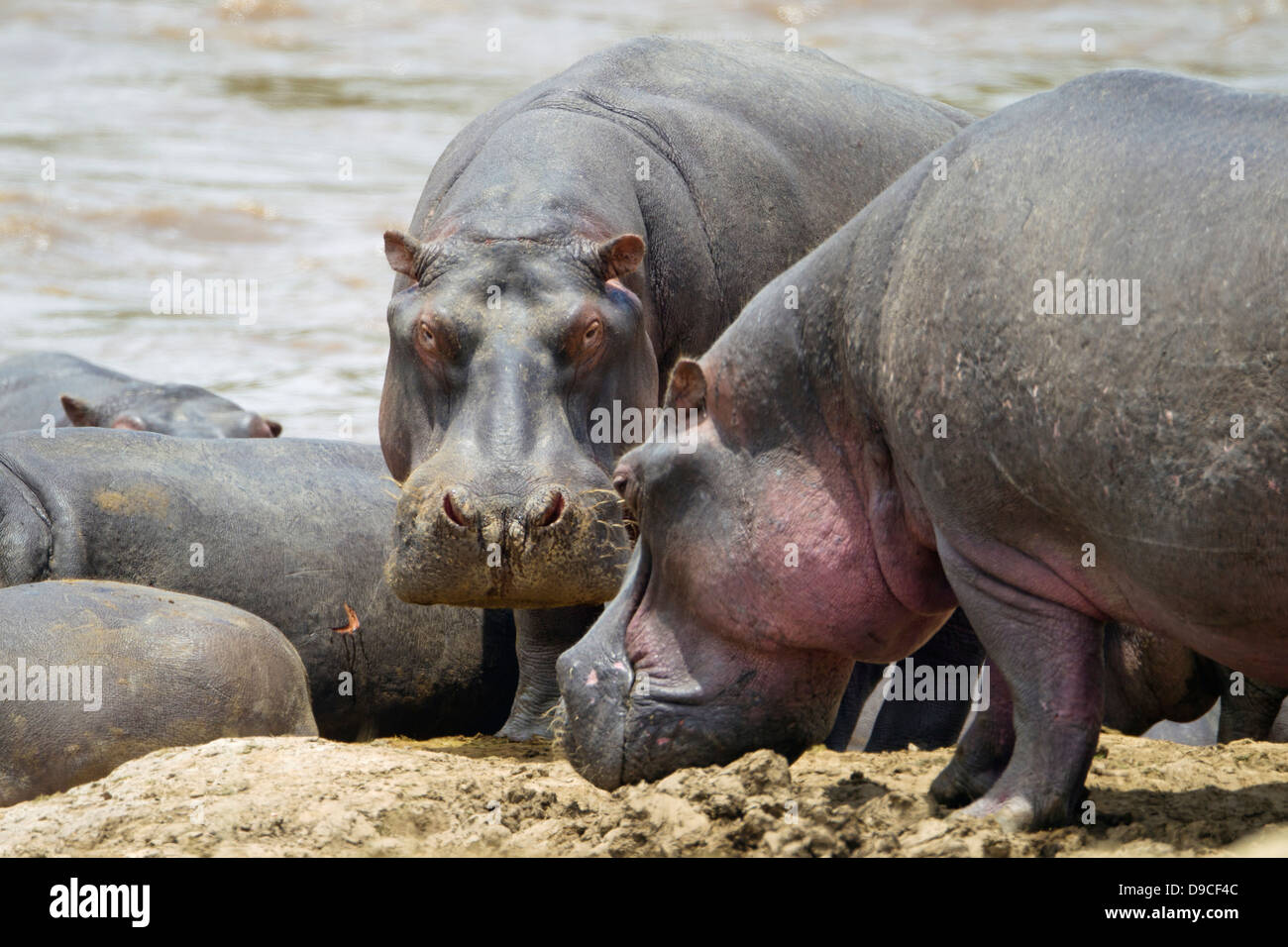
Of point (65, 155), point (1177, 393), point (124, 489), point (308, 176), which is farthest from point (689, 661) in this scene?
point (65, 155)

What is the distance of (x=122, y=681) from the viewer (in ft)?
16.1

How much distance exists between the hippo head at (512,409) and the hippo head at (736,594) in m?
1.25

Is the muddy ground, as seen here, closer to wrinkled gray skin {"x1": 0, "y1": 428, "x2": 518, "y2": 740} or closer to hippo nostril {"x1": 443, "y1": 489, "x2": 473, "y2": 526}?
hippo nostril {"x1": 443, "y1": 489, "x2": 473, "y2": 526}

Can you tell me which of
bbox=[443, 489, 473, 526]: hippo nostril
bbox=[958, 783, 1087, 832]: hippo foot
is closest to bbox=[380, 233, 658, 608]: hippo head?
bbox=[443, 489, 473, 526]: hippo nostril

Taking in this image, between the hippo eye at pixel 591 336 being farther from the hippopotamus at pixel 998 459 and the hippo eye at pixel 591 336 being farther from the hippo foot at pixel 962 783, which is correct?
the hippo foot at pixel 962 783

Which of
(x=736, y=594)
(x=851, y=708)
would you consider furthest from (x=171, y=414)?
(x=736, y=594)

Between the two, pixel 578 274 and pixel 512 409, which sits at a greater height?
pixel 578 274

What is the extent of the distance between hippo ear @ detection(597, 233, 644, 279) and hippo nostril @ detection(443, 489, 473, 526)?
1020 millimetres

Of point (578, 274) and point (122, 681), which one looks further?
point (578, 274)

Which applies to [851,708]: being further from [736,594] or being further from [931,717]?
[736,594]

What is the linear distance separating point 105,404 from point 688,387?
16.9ft

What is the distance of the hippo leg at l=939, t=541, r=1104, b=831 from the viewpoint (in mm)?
3383

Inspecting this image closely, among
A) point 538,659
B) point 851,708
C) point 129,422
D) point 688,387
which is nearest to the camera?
point 688,387

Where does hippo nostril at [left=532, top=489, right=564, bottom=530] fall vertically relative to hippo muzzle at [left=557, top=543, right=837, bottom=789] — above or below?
above
